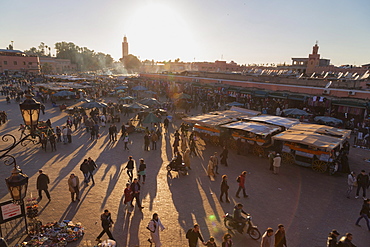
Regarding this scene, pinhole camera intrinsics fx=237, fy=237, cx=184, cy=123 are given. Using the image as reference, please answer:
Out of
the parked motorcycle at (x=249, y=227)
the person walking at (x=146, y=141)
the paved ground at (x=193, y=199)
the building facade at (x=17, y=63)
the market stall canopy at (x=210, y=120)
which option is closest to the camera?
the parked motorcycle at (x=249, y=227)

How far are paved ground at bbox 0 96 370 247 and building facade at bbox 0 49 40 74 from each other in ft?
251

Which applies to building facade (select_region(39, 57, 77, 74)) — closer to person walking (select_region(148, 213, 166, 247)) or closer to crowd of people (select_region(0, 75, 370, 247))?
crowd of people (select_region(0, 75, 370, 247))

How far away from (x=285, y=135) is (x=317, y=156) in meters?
1.83

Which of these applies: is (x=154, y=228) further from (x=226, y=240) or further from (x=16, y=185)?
(x=16, y=185)

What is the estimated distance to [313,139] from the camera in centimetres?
1172

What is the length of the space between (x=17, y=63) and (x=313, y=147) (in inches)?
3558

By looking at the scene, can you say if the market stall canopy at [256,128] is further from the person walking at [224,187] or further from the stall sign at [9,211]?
the stall sign at [9,211]

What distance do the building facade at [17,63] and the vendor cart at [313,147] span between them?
3236 inches

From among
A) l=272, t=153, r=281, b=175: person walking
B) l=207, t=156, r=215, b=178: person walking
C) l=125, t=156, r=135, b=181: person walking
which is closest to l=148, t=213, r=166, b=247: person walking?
l=125, t=156, r=135, b=181: person walking

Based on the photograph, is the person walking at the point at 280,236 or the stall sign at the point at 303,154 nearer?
the person walking at the point at 280,236

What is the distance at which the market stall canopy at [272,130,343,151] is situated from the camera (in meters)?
11.1

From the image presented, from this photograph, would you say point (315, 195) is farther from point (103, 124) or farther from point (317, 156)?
point (103, 124)

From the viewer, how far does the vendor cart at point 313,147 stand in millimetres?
11438

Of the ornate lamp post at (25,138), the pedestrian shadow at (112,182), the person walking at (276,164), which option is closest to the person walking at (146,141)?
the pedestrian shadow at (112,182)
